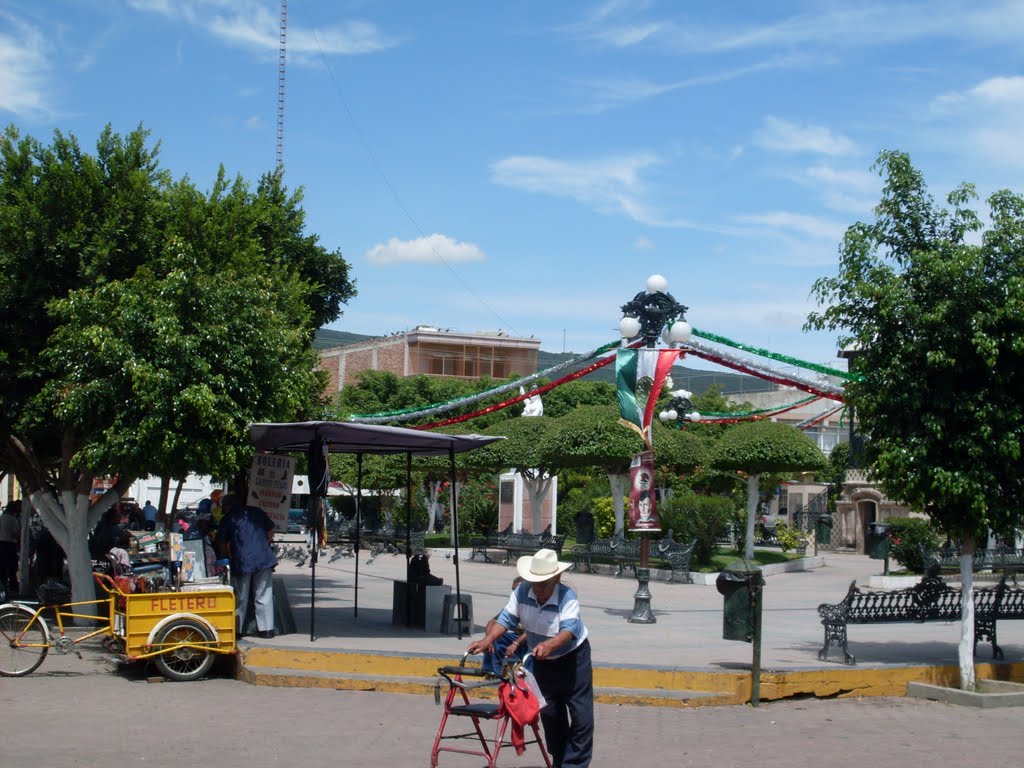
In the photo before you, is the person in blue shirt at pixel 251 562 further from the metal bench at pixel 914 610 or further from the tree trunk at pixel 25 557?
the tree trunk at pixel 25 557

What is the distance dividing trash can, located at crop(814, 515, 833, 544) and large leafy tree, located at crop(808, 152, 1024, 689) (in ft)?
89.0

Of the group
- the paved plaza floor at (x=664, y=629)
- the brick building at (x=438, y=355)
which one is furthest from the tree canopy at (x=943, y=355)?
the brick building at (x=438, y=355)

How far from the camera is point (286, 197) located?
62.8ft

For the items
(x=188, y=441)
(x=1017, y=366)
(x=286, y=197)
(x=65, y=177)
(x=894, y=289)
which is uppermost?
(x=286, y=197)

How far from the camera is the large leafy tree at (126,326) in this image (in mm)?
12266

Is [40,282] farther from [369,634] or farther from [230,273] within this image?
[369,634]

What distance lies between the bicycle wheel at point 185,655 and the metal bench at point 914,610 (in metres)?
6.14

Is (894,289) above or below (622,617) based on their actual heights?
above

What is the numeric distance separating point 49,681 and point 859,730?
7.34 m

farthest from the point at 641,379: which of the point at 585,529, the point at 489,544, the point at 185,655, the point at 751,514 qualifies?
the point at 489,544

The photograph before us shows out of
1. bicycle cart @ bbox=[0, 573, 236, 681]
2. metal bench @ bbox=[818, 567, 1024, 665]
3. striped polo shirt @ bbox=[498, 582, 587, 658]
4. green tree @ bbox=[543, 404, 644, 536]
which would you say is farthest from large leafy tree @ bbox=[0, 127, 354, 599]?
green tree @ bbox=[543, 404, 644, 536]

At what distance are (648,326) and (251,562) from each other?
A: 702cm

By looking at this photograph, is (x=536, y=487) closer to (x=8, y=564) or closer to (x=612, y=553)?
(x=612, y=553)

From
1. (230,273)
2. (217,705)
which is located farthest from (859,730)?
(230,273)
